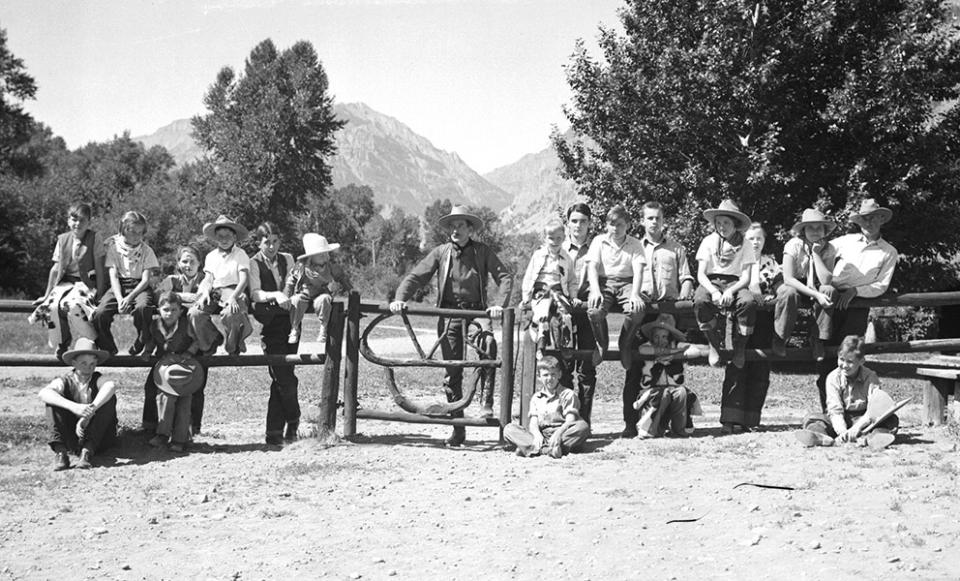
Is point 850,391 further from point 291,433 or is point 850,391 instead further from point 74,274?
point 74,274

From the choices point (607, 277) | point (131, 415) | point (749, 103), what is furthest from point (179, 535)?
point (749, 103)

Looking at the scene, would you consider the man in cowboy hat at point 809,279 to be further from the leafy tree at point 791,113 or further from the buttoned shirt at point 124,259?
the leafy tree at point 791,113

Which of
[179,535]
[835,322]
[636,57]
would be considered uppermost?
[636,57]

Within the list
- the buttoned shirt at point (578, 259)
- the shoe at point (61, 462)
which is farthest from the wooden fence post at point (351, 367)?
the shoe at point (61, 462)

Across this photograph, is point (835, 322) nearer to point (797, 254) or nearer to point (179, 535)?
point (797, 254)

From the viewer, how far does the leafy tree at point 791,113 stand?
15961mm

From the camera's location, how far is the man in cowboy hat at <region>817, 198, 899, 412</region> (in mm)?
8734

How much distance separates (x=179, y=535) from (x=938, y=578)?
4639 mm

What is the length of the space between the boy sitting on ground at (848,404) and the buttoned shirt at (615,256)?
197 cm

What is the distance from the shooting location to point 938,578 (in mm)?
5016

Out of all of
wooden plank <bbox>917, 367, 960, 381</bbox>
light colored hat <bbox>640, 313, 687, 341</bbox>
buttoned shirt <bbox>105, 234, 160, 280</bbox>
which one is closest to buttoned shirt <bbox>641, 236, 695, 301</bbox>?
light colored hat <bbox>640, 313, 687, 341</bbox>

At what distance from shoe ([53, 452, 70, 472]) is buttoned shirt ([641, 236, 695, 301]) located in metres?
5.35

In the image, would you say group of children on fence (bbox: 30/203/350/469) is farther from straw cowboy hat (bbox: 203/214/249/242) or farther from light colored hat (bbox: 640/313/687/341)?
light colored hat (bbox: 640/313/687/341)

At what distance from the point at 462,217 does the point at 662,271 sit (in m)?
1.95
